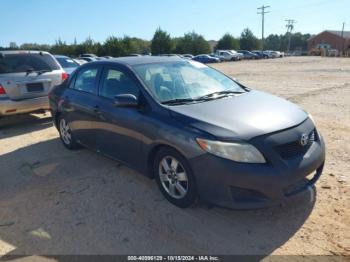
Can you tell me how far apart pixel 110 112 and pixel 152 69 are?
0.79 metres

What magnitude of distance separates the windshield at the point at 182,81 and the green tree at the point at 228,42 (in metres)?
74.4

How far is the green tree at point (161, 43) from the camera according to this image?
63.0 m

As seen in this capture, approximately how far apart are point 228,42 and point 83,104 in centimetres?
7511

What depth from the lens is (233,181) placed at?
3.12 metres

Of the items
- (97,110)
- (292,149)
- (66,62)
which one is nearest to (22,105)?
(97,110)

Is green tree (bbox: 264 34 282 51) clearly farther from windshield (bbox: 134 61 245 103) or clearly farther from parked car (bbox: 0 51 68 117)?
windshield (bbox: 134 61 245 103)

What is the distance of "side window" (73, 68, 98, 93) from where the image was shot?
5.00m

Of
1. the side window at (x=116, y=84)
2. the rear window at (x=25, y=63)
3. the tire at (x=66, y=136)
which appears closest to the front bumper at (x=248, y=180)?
the side window at (x=116, y=84)

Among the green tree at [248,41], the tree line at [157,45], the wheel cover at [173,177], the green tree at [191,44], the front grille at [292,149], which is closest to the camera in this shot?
the front grille at [292,149]

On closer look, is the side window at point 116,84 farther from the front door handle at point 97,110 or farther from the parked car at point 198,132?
the front door handle at point 97,110

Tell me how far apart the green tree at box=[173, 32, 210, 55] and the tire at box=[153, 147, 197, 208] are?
63.7m

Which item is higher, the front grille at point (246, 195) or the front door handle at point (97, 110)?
the front door handle at point (97, 110)

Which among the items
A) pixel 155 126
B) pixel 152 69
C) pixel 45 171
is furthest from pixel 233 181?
pixel 45 171

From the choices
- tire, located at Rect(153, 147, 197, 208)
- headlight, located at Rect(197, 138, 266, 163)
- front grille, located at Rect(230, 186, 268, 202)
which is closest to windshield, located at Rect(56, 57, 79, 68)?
tire, located at Rect(153, 147, 197, 208)
